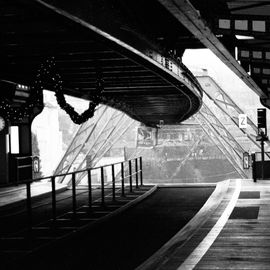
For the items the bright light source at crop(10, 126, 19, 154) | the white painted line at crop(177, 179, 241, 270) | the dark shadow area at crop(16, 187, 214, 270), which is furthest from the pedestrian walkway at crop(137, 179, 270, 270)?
the bright light source at crop(10, 126, 19, 154)

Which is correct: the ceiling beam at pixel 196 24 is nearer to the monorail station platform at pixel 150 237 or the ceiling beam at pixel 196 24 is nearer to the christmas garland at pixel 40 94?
the monorail station platform at pixel 150 237

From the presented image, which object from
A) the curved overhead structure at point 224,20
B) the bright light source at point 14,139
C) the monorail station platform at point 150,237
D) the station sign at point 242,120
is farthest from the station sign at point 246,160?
the curved overhead structure at point 224,20

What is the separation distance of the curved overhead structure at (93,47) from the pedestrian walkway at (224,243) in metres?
3.04

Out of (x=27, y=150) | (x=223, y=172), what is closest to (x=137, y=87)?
(x=27, y=150)

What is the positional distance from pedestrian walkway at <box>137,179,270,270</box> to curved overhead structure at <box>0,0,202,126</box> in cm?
304

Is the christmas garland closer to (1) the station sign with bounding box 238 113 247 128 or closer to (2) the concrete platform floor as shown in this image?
(2) the concrete platform floor

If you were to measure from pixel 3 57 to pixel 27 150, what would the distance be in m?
9.87

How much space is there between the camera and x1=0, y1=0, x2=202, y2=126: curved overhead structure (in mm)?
7047

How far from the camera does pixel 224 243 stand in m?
7.52

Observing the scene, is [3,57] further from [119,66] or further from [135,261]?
[135,261]

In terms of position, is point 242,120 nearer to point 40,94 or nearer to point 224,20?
point 40,94

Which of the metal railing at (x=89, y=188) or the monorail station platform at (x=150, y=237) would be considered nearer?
the monorail station platform at (x=150, y=237)

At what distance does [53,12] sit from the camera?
611 cm

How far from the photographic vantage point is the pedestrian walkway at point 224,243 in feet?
20.5
